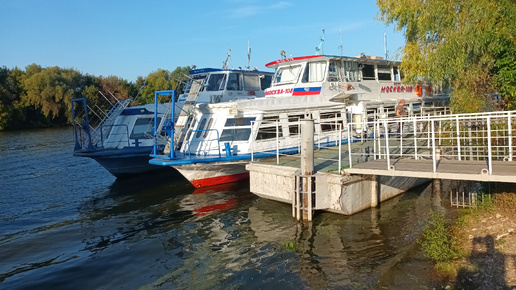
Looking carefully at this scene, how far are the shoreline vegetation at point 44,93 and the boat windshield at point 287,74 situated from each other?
40109 millimetres

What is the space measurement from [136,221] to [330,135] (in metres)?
8.36

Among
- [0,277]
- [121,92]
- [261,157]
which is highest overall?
[121,92]

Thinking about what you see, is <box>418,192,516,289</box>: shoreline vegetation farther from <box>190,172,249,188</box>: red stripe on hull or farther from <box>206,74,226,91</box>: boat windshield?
<box>206,74,226,91</box>: boat windshield

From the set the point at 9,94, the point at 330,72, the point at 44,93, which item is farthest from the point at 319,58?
the point at 9,94

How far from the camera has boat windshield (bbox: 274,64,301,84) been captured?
17.9 metres

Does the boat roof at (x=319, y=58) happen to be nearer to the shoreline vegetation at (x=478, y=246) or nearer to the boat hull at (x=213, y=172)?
the boat hull at (x=213, y=172)

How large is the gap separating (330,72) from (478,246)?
36.2 ft

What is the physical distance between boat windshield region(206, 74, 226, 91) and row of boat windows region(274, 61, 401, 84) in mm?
3996

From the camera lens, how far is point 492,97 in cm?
1356

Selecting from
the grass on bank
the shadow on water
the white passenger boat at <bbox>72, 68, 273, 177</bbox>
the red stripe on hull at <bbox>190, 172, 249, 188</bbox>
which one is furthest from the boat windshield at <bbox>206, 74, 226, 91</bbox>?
the shadow on water

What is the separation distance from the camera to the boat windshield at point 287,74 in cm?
1786

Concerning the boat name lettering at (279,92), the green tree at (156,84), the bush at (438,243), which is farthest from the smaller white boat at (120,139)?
the green tree at (156,84)

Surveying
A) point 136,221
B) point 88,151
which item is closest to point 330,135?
point 136,221

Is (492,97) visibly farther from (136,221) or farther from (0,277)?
(0,277)
